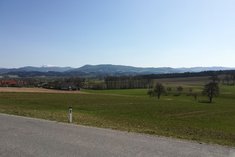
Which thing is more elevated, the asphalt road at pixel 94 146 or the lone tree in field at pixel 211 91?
the asphalt road at pixel 94 146

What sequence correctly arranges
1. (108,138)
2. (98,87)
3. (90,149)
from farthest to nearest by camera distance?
(98,87) → (108,138) → (90,149)

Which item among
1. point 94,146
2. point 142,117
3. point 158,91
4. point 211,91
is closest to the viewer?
point 94,146

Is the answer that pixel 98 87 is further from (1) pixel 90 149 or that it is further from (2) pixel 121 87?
(1) pixel 90 149

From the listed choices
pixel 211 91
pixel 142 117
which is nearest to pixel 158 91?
pixel 211 91

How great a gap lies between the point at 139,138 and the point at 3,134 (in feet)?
15.4

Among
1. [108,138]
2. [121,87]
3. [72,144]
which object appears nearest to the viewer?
[72,144]

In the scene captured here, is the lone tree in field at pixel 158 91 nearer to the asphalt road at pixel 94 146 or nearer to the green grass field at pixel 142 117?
the green grass field at pixel 142 117

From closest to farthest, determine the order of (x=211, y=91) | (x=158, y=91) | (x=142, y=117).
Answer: (x=142, y=117) → (x=211, y=91) → (x=158, y=91)

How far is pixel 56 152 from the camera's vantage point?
8.22m

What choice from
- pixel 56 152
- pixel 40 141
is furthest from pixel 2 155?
pixel 40 141

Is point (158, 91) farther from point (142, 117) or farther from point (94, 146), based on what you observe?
point (94, 146)

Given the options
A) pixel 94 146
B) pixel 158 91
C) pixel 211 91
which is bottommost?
pixel 158 91

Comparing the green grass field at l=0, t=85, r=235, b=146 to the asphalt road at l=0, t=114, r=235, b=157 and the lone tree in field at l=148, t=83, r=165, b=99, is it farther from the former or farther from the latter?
the lone tree in field at l=148, t=83, r=165, b=99

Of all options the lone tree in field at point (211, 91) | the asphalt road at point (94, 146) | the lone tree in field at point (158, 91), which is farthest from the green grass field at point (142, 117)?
the lone tree in field at point (158, 91)
